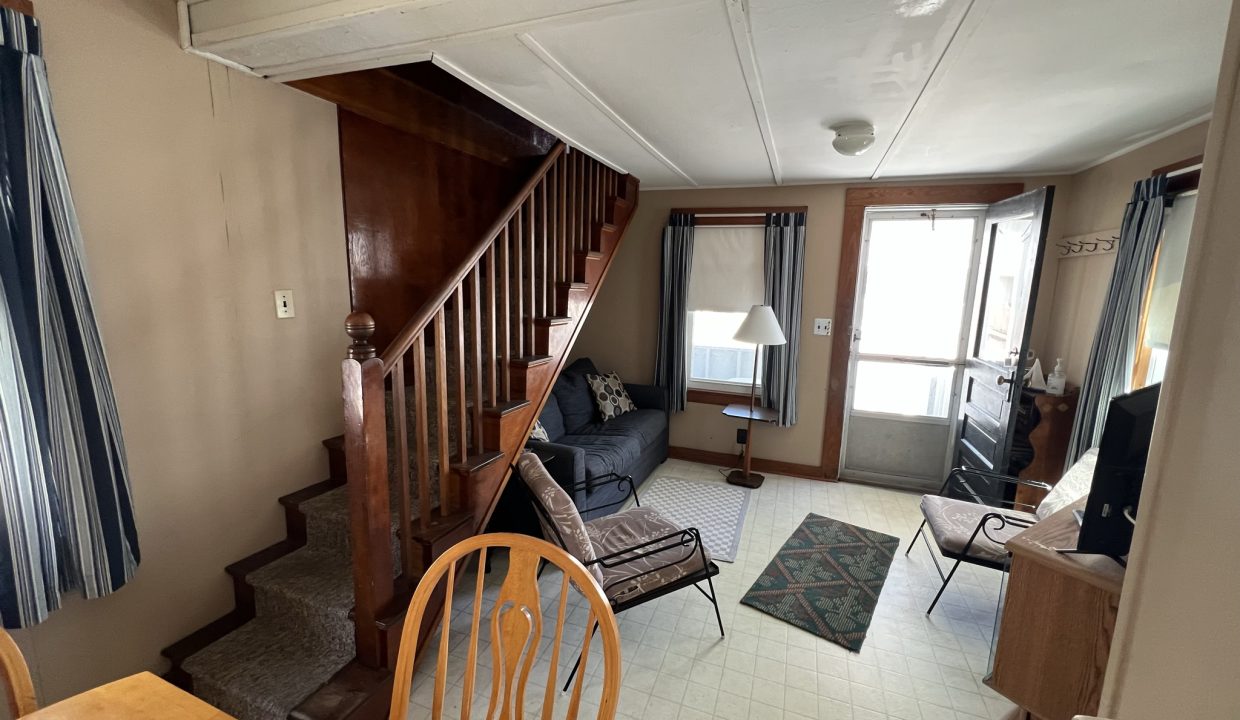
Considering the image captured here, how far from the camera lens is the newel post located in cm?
157

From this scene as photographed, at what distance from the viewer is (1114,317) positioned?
2385 millimetres

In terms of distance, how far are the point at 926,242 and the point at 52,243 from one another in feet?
14.9

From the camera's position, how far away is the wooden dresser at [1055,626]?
1.31m

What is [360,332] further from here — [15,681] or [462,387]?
[15,681]

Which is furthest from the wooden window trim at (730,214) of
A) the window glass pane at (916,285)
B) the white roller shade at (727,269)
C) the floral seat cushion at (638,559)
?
the floral seat cushion at (638,559)

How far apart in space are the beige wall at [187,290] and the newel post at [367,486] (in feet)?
2.30

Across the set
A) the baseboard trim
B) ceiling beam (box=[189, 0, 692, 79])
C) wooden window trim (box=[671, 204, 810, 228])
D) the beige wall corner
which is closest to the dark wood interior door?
the baseboard trim

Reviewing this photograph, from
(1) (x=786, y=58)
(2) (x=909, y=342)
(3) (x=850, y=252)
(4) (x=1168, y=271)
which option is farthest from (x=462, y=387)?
(2) (x=909, y=342)

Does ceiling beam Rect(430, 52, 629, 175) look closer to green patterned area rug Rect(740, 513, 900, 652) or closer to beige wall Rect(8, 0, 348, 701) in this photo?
beige wall Rect(8, 0, 348, 701)

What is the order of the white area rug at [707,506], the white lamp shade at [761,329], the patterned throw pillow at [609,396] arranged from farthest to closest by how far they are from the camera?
the patterned throw pillow at [609,396], the white lamp shade at [761,329], the white area rug at [707,506]

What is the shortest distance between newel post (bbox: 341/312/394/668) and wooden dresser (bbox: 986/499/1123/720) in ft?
6.75

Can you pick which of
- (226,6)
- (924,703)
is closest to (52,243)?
(226,6)

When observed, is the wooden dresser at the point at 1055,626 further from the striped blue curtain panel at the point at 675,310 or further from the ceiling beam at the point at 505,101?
the striped blue curtain panel at the point at 675,310

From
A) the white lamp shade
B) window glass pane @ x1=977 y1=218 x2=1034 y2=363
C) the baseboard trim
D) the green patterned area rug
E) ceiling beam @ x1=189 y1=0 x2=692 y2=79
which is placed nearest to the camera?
ceiling beam @ x1=189 y1=0 x2=692 y2=79
